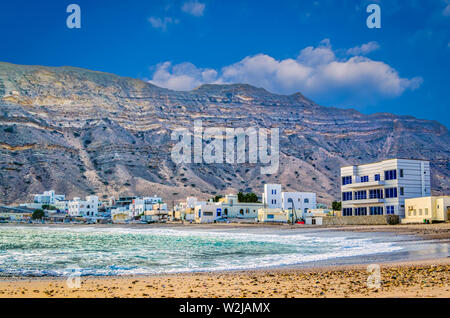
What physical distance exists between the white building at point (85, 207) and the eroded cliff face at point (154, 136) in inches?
251

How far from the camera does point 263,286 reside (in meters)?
9.80

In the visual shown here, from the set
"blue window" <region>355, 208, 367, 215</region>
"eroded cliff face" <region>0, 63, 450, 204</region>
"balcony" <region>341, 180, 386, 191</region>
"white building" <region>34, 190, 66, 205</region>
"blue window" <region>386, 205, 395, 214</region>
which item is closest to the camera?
"blue window" <region>386, 205, 395, 214</region>

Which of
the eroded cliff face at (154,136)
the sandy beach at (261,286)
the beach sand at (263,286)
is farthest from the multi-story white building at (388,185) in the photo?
the eroded cliff face at (154,136)

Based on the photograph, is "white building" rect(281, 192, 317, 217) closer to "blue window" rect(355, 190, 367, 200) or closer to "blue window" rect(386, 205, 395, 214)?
"blue window" rect(355, 190, 367, 200)

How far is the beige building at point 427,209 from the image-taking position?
130ft

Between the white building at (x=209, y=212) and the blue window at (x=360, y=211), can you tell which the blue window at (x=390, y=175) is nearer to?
the blue window at (x=360, y=211)

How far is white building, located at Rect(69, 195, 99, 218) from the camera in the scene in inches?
3679

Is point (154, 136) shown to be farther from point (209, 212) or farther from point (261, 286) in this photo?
point (261, 286)

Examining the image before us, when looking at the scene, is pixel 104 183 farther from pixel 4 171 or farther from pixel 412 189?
pixel 412 189

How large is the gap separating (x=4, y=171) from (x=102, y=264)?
92099 millimetres

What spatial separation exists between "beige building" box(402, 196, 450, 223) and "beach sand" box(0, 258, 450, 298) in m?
31.3

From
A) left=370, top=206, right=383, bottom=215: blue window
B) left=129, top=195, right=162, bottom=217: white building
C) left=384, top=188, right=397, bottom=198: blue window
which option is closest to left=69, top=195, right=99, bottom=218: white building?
left=129, top=195, right=162, bottom=217: white building

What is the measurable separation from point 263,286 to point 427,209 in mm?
37310
